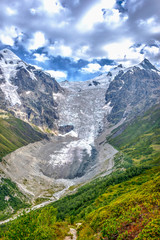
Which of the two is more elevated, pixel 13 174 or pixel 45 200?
pixel 13 174

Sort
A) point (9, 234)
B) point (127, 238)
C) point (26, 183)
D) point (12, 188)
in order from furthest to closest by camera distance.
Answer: point (26, 183)
point (12, 188)
point (9, 234)
point (127, 238)

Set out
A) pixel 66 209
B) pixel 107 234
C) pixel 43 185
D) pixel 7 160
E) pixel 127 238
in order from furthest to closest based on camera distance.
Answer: pixel 7 160
pixel 43 185
pixel 66 209
pixel 107 234
pixel 127 238

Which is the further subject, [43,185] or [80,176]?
[80,176]

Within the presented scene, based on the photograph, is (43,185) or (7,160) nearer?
(43,185)

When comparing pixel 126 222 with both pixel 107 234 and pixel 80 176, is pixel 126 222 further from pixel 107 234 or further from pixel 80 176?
pixel 80 176

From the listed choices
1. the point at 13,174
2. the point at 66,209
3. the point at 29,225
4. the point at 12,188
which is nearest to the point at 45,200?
the point at 12,188

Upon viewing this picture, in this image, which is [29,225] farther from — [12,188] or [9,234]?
[12,188]

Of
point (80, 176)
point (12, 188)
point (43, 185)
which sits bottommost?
point (80, 176)

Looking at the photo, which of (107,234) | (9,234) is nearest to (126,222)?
(107,234)

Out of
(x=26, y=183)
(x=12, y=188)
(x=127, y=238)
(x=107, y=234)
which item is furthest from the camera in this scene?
(x=26, y=183)
